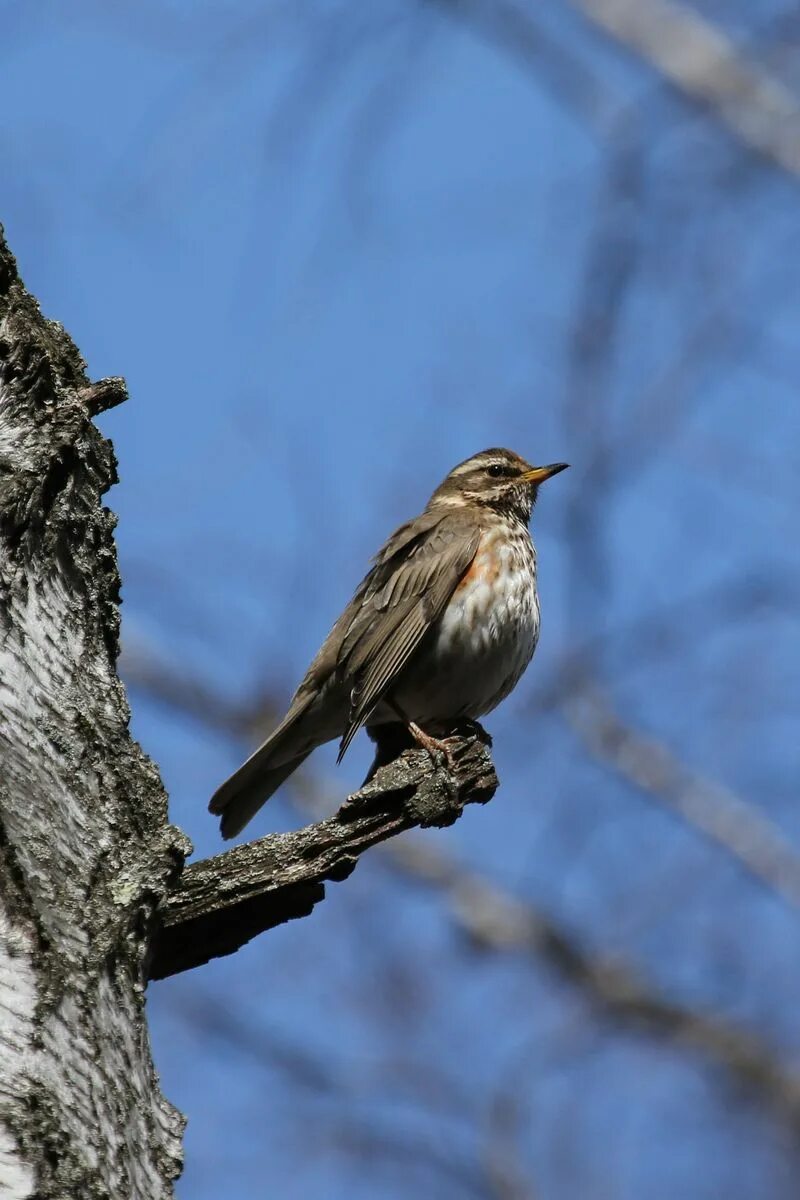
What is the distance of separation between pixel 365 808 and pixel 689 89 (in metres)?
5.78

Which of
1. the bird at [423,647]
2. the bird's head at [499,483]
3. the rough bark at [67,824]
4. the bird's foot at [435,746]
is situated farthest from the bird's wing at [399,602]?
the rough bark at [67,824]

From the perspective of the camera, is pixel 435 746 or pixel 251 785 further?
pixel 251 785

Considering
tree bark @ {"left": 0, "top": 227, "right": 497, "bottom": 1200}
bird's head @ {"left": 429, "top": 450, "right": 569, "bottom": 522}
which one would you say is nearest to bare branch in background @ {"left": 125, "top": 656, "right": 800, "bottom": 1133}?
bird's head @ {"left": 429, "top": 450, "right": 569, "bottom": 522}

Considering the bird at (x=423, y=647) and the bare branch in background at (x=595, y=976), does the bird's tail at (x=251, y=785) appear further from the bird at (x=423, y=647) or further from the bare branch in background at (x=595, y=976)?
the bare branch in background at (x=595, y=976)

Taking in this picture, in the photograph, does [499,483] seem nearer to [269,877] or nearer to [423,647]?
[423,647]

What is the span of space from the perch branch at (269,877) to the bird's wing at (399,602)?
6.44ft

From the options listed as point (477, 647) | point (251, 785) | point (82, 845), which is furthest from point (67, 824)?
point (477, 647)

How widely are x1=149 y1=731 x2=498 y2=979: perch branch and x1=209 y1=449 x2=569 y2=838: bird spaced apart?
2.10 m

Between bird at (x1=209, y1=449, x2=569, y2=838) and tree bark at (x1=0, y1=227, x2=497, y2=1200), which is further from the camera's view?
bird at (x1=209, y1=449, x2=569, y2=838)

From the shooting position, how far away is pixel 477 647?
6.18 m

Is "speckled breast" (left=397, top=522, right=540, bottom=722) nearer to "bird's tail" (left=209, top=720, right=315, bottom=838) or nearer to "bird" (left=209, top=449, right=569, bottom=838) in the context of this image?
"bird" (left=209, top=449, right=569, bottom=838)

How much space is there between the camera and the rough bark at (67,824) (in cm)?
285

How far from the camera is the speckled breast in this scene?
20.4 feet

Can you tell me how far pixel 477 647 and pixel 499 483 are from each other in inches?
61.8
